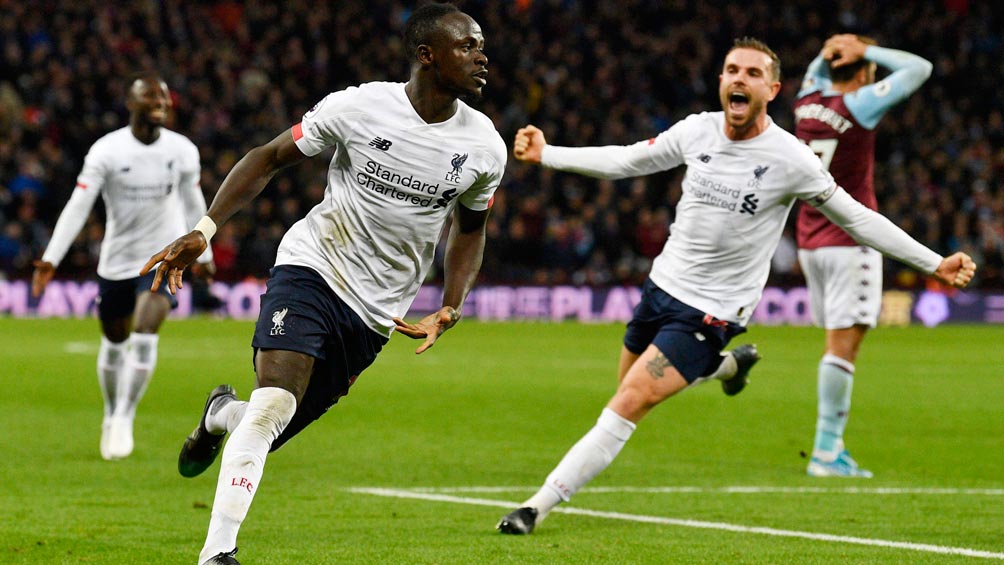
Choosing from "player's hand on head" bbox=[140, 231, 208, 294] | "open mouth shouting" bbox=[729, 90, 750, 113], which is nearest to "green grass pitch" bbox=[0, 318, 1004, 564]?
"player's hand on head" bbox=[140, 231, 208, 294]

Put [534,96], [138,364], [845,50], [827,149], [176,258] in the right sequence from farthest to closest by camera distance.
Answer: [534,96] < [138,364] < [827,149] < [845,50] < [176,258]

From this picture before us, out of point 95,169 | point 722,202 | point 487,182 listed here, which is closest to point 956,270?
point 722,202

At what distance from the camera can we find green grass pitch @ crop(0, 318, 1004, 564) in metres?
6.72

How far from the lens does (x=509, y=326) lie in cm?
2500

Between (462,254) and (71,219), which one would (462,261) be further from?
(71,219)

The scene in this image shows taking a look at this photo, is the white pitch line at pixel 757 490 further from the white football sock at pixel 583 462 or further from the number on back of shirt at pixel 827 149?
the number on back of shirt at pixel 827 149

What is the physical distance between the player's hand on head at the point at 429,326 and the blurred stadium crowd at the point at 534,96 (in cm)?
1936

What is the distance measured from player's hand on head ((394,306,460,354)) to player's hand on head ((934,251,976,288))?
8.27 ft

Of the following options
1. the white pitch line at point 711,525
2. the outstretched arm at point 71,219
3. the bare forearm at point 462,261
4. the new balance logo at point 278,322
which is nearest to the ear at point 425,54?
the bare forearm at point 462,261

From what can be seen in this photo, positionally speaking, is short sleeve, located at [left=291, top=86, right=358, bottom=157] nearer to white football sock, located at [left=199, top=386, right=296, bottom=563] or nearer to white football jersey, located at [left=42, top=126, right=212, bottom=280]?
white football sock, located at [left=199, top=386, right=296, bottom=563]

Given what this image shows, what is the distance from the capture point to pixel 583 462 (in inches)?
289

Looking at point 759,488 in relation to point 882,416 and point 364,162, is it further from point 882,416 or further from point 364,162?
point 882,416

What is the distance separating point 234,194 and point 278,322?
0.53 metres

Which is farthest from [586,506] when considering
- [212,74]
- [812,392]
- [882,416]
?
[212,74]
